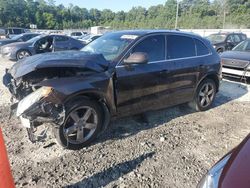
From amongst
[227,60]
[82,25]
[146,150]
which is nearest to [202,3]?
[82,25]

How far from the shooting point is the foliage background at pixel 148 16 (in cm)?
6384

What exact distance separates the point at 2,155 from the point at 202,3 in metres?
97.1

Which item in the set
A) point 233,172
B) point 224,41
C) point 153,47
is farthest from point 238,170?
point 224,41

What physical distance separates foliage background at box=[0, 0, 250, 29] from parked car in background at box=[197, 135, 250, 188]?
56.4 metres

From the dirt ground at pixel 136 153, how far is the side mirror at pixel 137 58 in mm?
1263

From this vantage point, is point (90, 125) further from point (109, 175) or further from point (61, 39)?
point (61, 39)

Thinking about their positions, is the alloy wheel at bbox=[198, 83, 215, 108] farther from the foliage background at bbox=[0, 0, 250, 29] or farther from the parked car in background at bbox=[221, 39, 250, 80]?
the foliage background at bbox=[0, 0, 250, 29]

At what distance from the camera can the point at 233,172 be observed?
5.85 ft

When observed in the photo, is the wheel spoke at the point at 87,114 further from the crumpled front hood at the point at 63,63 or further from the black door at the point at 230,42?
the black door at the point at 230,42

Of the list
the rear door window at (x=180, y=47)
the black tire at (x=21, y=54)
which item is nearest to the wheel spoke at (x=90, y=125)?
the rear door window at (x=180, y=47)

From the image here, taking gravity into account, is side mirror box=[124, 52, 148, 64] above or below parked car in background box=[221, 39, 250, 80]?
above

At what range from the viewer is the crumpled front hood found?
3443 mm


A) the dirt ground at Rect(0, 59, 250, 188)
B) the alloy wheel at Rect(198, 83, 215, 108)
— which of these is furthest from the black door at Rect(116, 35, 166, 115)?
the alloy wheel at Rect(198, 83, 215, 108)

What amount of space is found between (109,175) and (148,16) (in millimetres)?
94764
